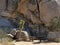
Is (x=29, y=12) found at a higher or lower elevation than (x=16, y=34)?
higher

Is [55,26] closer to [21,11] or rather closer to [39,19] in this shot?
[39,19]

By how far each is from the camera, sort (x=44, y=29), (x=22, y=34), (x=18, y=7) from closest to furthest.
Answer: (x=22, y=34) < (x=44, y=29) < (x=18, y=7)

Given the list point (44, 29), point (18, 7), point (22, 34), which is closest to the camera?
point (22, 34)

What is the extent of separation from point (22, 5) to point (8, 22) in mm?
3814

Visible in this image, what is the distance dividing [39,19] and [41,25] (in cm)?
99

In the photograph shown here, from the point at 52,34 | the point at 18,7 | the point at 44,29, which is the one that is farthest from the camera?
the point at 18,7

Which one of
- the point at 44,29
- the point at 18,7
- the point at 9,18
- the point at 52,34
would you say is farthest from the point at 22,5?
the point at 52,34

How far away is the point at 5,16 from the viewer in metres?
36.6

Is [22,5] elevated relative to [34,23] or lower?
elevated

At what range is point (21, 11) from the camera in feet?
119

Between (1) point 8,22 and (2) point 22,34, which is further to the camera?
(1) point 8,22

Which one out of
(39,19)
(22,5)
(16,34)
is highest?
(22,5)

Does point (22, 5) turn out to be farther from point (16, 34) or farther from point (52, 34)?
point (52, 34)

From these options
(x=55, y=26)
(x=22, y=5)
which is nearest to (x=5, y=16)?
(x=22, y=5)
